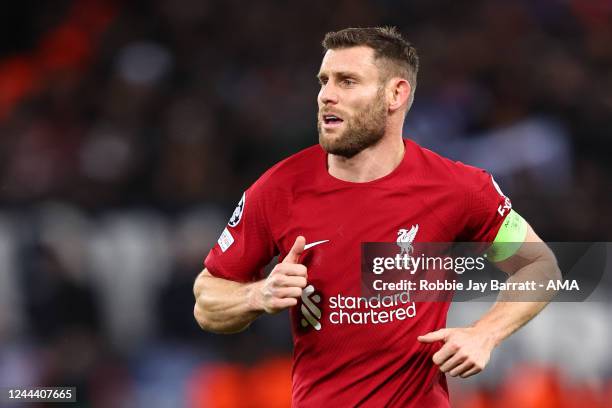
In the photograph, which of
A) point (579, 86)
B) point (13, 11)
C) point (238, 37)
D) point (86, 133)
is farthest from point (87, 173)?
point (579, 86)

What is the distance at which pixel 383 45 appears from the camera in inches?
176

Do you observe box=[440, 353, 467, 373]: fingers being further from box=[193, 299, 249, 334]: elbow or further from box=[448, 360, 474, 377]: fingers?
box=[193, 299, 249, 334]: elbow

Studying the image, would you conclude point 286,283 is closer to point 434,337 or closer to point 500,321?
point 434,337

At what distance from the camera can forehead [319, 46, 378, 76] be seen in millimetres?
4375

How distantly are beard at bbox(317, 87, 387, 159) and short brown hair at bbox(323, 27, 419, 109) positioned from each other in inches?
5.1

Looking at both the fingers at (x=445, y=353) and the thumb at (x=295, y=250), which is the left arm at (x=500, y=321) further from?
the thumb at (x=295, y=250)

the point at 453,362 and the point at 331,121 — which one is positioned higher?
the point at 331,121

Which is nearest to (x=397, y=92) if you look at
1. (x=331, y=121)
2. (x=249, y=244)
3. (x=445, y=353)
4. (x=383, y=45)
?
(x=383, y=45)

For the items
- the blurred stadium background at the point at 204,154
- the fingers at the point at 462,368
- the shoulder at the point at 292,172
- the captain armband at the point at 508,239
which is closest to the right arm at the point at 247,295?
the shoulder at the point at 292,172

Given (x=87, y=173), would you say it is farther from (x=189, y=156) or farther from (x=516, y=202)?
(x=516, y=202)

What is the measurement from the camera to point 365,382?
4.20 m

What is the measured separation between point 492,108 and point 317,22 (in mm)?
2075

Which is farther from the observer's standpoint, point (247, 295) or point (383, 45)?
point (383, 45)

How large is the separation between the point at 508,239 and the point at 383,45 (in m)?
0.94
